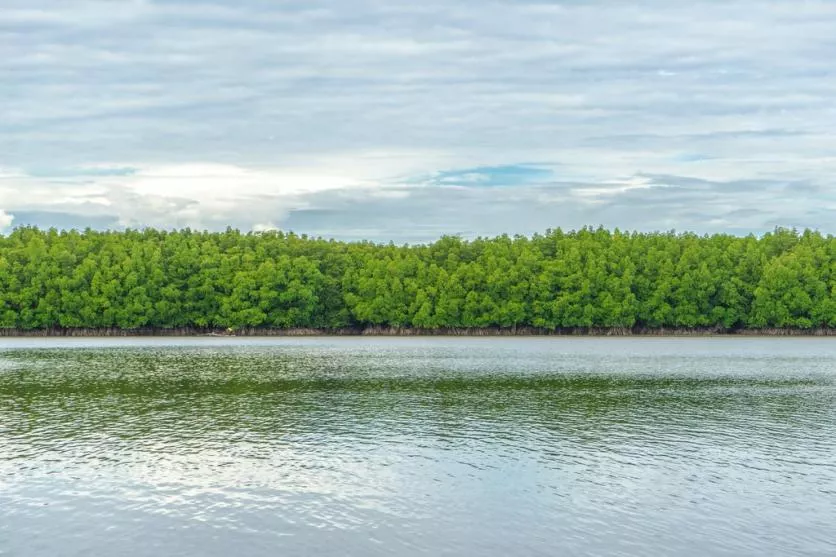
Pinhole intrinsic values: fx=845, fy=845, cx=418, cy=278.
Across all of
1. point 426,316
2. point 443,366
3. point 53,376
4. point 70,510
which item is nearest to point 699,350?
point 443,366

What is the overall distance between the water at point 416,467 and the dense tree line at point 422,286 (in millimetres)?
99282

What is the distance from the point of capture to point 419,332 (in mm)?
178250

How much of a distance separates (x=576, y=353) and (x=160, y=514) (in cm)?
8763

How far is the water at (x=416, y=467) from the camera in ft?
85.5

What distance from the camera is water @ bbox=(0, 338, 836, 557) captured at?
85.5 feet

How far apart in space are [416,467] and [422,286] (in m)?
142

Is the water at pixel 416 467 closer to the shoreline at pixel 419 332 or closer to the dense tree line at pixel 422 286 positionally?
the dense tree line at pixel 422 286

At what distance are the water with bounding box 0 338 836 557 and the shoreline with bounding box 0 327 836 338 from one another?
10247 centimetres

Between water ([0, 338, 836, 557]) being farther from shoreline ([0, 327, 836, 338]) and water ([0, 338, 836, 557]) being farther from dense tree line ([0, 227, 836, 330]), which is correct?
shoreline ([0, 327, 836, 338])

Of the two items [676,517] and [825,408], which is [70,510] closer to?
[676,517]

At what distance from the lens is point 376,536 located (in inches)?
1028

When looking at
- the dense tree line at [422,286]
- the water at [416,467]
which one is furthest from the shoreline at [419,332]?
the water at [416,467]

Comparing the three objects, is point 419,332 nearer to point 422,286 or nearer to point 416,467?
point 422,286

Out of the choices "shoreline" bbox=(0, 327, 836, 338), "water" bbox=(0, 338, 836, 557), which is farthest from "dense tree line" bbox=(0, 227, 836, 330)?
"water" bbox=(0, 338, 836, 557)
